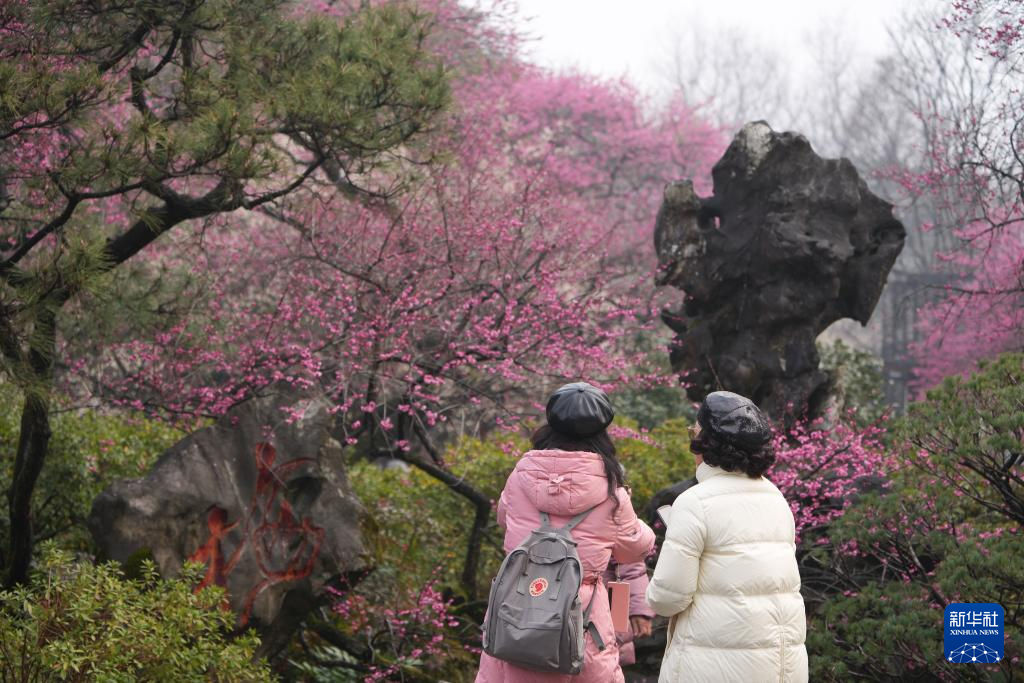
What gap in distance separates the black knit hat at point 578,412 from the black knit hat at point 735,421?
342mm

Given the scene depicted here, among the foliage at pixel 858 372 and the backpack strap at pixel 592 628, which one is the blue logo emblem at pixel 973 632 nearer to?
the backpack strap at pixel 592 628

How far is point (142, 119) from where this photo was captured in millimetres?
4164

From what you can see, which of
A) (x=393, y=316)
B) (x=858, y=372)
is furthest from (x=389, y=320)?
(x=858, y=372)

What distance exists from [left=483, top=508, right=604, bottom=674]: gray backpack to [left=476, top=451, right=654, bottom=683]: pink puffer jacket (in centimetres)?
5

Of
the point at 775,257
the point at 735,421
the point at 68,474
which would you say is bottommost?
the point at 68,474

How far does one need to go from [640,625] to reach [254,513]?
7.66 feet

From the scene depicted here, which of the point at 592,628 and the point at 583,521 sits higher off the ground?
the point at 583,521

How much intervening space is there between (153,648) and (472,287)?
11.4 ft

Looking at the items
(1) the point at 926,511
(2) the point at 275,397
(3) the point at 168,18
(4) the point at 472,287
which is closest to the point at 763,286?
(4) the point at 472,287

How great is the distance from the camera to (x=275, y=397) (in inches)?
206

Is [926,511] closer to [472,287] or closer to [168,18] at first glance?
[472,287]

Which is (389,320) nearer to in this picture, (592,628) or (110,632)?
(110,632)

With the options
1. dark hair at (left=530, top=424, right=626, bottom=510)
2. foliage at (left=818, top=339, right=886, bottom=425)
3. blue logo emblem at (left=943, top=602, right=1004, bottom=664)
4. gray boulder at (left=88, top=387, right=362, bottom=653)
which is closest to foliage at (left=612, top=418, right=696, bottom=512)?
gray boulder at (left=88, top=387, right=362, bottom=653)

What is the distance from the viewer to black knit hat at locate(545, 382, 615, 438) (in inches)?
128
